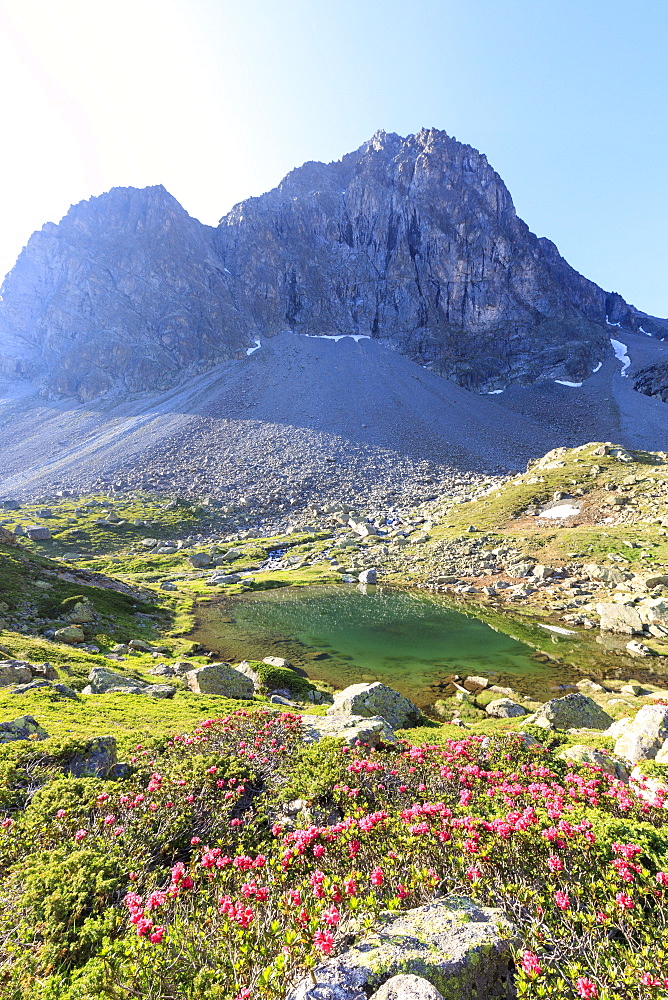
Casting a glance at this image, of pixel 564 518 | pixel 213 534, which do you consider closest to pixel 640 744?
pixel 564 518

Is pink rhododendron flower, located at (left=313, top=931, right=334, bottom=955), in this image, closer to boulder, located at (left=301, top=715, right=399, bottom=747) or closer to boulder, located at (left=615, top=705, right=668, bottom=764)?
boulder, located at (left=301, top=715, right=399, bottom=747)

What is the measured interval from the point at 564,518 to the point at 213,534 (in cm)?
6824

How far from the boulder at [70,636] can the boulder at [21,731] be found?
1998 centimetres

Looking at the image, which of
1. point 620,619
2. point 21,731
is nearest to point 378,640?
point 620,619

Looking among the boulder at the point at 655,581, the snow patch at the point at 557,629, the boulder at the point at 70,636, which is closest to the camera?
the boulder at the point at 70,636

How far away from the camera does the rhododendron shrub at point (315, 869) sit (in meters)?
4.87

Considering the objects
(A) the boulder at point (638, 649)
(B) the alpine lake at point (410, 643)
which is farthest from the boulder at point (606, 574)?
(A) the boulder at point (638, 649)

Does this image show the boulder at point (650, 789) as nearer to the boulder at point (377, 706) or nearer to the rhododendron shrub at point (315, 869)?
the rhododendron shrub at point (315, 869)

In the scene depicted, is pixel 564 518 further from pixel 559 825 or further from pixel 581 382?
pixel 581 382

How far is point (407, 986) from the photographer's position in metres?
4.48

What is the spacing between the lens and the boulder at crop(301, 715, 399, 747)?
37.4ft

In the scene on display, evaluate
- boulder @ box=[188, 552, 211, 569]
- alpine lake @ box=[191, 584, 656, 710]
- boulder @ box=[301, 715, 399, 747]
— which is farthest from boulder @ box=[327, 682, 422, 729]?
boulder @ box=[188, 552, 211, 569]

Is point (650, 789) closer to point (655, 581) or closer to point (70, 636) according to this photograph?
point (70, 636)

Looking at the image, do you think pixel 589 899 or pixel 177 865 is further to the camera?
pixel 177 865
